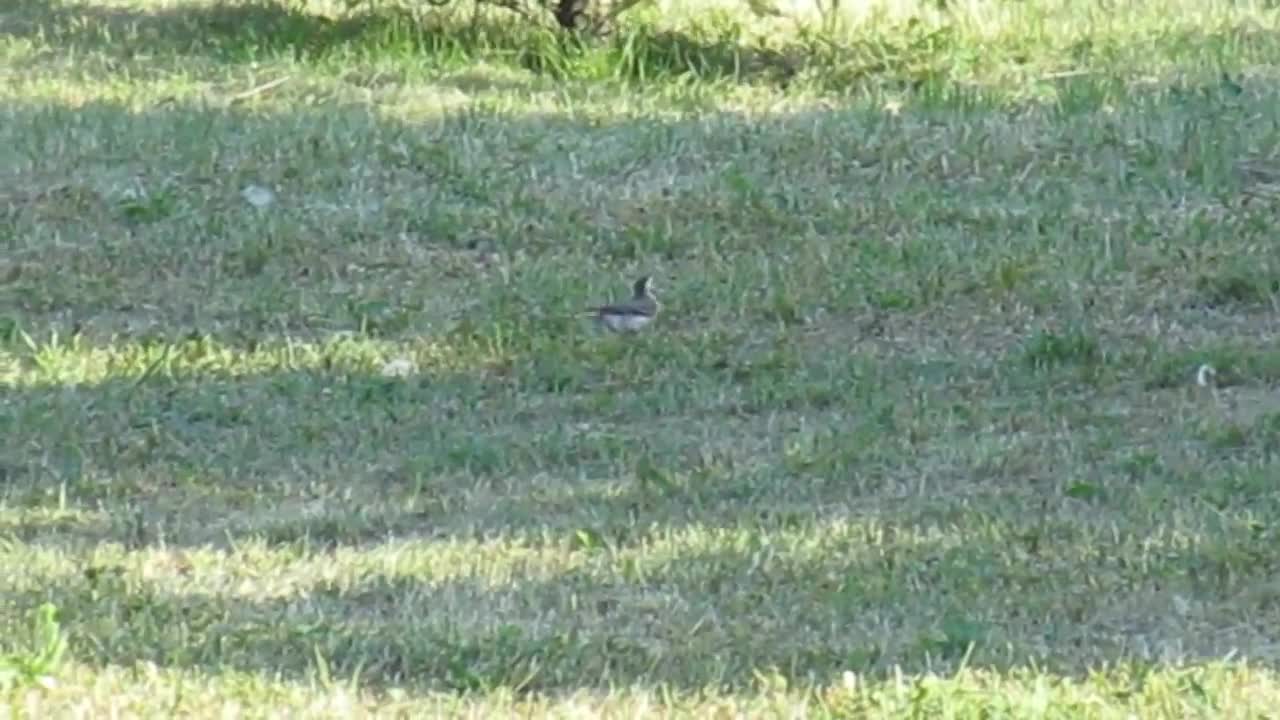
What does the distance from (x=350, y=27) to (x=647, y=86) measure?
2160mm

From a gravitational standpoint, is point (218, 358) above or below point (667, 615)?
below

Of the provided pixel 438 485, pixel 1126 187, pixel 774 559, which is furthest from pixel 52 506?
pixel 1126 187

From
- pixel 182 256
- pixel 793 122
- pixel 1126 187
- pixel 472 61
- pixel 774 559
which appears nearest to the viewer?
pixel 774 559

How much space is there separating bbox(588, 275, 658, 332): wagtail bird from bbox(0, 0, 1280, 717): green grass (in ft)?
0.23

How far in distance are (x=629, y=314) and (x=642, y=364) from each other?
1.01 feet

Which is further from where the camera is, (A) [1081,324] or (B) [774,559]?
(A) [1081,324]

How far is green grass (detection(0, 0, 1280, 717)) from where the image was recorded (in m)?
6.12

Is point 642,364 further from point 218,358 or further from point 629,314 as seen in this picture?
point 218,358

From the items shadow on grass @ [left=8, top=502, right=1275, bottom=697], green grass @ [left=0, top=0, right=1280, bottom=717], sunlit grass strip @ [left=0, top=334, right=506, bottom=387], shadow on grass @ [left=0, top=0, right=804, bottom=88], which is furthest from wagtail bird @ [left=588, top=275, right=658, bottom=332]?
shadow on grass @ [left=0, top=0, right=804, bottom=88]

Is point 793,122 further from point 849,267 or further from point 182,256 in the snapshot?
point 182,256

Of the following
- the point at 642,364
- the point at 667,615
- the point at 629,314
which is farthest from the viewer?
the point at 629,314

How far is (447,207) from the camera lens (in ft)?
38.2

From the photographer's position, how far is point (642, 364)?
9.78m

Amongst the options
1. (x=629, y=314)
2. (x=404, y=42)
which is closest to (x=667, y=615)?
(x=629, y=314)
